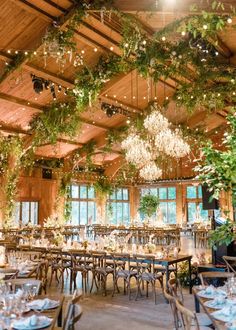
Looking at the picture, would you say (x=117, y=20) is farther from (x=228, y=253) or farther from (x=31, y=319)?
(x=31, y=319)

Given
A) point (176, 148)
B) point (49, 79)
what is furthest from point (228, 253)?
point (49, 79)

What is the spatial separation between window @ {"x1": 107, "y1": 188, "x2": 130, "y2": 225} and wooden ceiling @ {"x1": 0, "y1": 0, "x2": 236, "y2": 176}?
544 cm

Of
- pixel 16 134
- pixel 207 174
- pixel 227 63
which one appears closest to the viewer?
pixel 207 174

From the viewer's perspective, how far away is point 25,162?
14781 millimetres

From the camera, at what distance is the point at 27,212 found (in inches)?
655

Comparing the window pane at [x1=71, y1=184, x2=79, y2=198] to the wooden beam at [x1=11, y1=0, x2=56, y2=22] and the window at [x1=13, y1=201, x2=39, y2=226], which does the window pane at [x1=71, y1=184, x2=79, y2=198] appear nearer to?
the window at [x1=13, y1=201, x2=39, y2=226]

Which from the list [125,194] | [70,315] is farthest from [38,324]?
[125,194]

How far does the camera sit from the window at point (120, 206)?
21.5m

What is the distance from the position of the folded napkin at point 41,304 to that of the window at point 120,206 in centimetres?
1711

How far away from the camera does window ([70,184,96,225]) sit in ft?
62.6

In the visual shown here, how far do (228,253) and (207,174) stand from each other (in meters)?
4.91

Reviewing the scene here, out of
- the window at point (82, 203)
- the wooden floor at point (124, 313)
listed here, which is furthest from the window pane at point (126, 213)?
the wooden floor at point (124, 313)

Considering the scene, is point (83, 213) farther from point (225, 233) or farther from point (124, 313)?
point (225, 233)

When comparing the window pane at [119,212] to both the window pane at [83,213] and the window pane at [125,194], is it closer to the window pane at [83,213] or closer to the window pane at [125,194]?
the window pane at [125,194]
